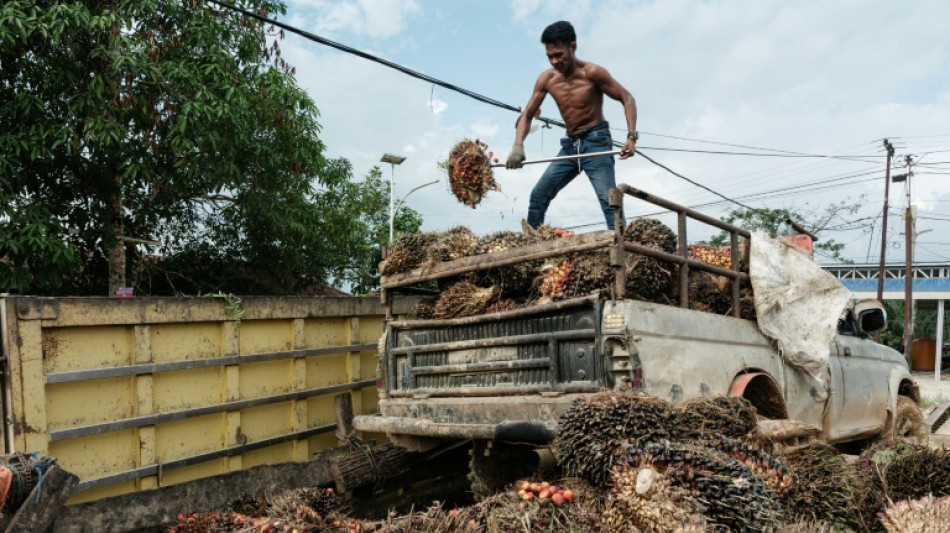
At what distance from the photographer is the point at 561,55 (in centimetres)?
607

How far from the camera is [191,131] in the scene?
382 inches

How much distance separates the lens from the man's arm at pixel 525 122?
6430 mm

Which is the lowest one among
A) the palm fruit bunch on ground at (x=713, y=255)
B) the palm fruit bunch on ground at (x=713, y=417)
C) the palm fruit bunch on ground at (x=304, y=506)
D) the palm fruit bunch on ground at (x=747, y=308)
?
the palm fruit bunch on ground at (x=304, y=506)

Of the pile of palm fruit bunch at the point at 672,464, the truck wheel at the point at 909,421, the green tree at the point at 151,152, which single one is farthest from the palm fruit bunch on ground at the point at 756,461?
the green tree at the point at 151,152

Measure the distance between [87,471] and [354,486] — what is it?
6.03 ft

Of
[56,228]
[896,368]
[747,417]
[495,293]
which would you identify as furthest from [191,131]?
[896,368]

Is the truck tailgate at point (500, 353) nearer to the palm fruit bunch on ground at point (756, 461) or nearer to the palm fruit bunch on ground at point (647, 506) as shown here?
the palm fruit bunch on ground at point (756, 461)

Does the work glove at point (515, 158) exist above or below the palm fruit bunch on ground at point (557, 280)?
above

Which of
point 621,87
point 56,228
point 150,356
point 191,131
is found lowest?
point 150,356

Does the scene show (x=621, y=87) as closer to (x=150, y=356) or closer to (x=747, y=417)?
(x=747, y=417)

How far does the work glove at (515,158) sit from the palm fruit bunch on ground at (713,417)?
291cm

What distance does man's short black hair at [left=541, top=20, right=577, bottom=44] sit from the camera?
5988mm

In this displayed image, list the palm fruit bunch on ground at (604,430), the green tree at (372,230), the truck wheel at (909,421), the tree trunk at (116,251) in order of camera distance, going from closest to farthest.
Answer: the palm fruit bunch on ground at (604,430) < the truck wheel at (909,421) < the tree trunk at (116,251) < the green tree at (372,230)

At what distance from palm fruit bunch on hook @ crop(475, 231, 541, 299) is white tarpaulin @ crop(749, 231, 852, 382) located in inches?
67.6
